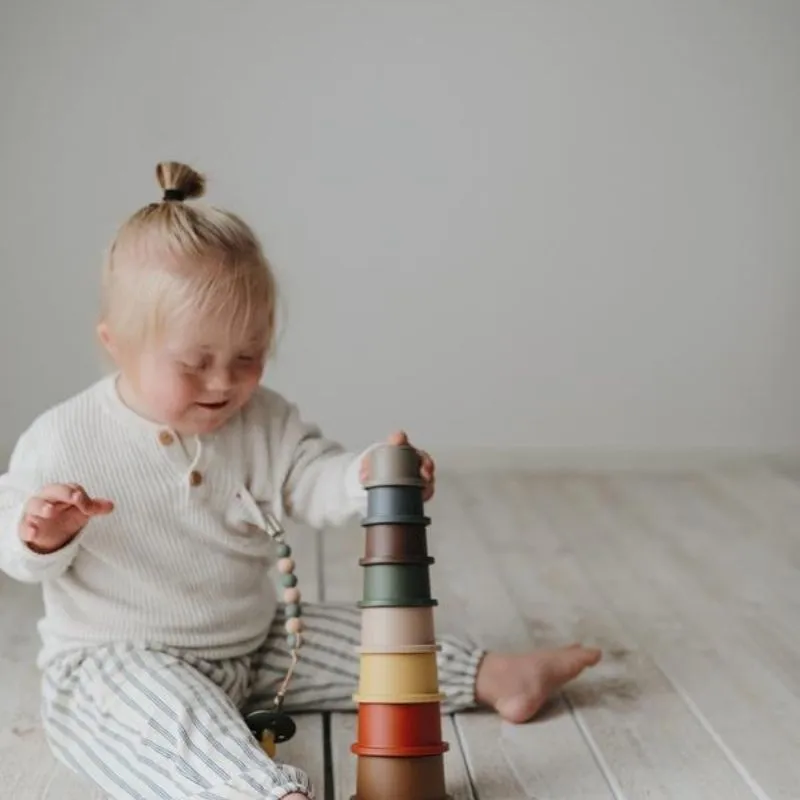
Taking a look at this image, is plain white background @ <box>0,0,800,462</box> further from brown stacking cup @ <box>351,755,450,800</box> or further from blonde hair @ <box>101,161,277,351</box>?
brown stacking cup @ <box>351,755,450,800</box>

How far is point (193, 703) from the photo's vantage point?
3.82ft

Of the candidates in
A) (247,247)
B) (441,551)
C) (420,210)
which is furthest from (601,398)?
(247,247)

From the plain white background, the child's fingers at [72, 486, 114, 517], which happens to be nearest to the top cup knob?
the child's fingers at [72, 486, 114, 517]

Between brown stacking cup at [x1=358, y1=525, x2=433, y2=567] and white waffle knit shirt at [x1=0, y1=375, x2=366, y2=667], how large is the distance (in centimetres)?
12

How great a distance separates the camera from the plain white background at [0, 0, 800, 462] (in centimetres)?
238

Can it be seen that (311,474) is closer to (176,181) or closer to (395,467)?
(395,467)

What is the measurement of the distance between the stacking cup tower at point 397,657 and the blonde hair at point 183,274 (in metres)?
0.19

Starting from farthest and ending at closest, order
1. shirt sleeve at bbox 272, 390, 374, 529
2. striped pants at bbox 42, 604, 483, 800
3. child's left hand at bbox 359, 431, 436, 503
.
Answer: shirt sleeve at bbox 272, 390, 374, 529
child's left hand at bbox 359, 431, 436, 503
striped pants at bbox 42, 604, 483, 800

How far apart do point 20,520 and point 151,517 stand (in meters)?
0.13

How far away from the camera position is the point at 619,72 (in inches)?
96.3

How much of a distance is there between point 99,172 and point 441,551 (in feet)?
3.03

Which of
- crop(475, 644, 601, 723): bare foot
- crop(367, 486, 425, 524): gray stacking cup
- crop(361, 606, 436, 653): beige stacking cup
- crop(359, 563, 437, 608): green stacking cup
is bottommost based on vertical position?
crop(475, 644, 601, 723): bare foot

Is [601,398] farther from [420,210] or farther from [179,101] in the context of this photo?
[179,101]

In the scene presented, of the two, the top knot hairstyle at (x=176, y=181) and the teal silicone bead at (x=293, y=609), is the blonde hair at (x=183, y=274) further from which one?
the teal silicone bead at (x=293, y=609)
